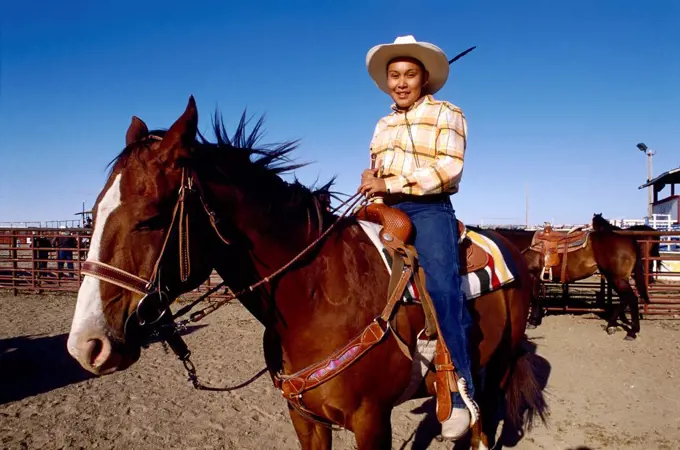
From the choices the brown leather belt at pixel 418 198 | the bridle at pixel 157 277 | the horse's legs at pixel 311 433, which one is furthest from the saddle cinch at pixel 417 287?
the bridle at pixel 157 277

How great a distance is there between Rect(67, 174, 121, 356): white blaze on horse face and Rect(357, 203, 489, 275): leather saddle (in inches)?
51.4

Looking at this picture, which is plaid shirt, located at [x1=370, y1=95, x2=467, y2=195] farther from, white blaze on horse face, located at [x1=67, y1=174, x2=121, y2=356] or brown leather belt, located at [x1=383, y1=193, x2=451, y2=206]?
white blaze on horse face, located at [x1=67, y1=174, x2=121, y2=356]

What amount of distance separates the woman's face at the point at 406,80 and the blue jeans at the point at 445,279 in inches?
28.3

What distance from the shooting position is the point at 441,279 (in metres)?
A: 2.27

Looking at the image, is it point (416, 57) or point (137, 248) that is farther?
point (416, 57)

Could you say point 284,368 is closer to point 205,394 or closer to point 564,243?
point 205,394

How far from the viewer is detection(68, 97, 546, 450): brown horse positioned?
→ 1631 millimetres

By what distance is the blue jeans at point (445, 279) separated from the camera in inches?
88.5

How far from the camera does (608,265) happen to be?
8883 millimetres

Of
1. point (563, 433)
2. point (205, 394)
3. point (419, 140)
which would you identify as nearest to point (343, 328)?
point (419, 140)

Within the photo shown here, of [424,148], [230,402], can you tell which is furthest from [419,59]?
[230,402]

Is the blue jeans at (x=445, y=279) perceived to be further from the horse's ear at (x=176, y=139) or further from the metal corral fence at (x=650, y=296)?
the metal corral fence at (x=650, y=296)

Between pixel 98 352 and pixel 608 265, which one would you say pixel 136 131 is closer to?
pixel 98 352

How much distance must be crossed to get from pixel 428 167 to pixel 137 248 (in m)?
1.53
